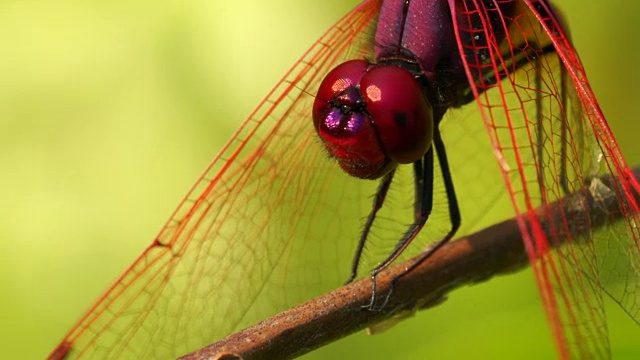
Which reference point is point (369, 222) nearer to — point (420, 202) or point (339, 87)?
point (420, 202)

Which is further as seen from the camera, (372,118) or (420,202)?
(420,202)

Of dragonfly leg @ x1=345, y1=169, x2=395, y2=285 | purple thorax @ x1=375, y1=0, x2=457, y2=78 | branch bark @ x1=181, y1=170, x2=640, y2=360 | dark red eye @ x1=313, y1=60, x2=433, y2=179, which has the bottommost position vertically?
branch bark @ x1=181, y1=170, x2=640, y2=360

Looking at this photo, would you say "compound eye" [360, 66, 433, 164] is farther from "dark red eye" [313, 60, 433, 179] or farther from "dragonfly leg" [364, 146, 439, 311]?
"dragonfly leg" [364, 146, 439, 311]

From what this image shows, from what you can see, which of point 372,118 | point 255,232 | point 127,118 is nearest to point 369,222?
point 255,232

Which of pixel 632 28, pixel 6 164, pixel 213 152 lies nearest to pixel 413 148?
pixel 213 152

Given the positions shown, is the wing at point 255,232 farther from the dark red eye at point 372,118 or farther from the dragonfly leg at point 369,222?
the dark red eye at point 372,118

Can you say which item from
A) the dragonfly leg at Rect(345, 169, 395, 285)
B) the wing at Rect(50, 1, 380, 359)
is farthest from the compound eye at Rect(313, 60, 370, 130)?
the dragonfly leg at Rect(345, 169, 395, 285)

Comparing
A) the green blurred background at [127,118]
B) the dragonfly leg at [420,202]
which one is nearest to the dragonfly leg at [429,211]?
the dragonfly leg at [420,202]
